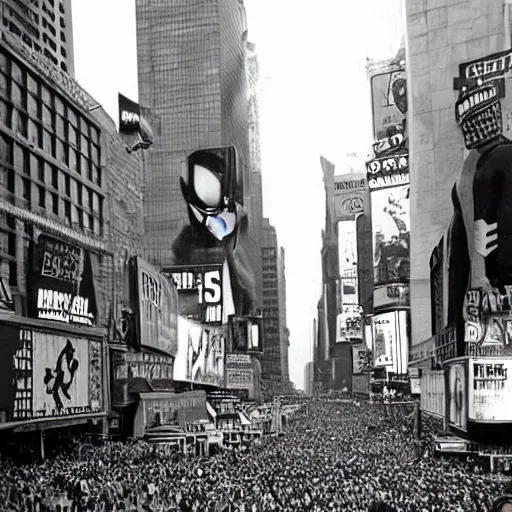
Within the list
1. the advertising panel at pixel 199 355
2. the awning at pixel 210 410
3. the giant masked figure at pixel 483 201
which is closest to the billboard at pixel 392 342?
the advertising panel at pixel 199 355

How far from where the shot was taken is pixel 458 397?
1573cm

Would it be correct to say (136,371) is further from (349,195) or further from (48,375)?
(349,195)

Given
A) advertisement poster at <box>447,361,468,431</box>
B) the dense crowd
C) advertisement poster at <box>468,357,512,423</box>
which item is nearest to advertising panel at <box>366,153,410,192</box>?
advertisement poster at <box>447,361,468,431</box>

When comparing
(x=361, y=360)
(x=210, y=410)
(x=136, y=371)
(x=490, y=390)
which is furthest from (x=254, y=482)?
(x=361, y=360)

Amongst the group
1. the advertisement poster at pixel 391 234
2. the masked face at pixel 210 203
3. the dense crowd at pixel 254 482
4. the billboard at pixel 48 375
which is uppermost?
the masked face at pixel 210 203

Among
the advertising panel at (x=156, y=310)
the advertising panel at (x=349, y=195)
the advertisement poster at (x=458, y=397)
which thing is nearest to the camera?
the advertisement poster at (x=458, y=397)

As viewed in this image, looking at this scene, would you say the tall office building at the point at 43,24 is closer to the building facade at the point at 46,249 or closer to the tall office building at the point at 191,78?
the building facade at the point at 46,249

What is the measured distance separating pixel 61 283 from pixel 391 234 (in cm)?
2483

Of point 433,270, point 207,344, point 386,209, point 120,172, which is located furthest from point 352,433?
point 386,209

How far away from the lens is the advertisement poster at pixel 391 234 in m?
35.9

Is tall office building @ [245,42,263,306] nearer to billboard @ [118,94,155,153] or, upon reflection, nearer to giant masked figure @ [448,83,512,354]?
billboard @ [118,94,155,153]

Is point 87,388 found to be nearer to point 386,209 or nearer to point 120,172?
point 120,172

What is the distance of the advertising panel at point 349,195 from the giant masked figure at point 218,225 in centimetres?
411

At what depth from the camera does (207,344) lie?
103ft
